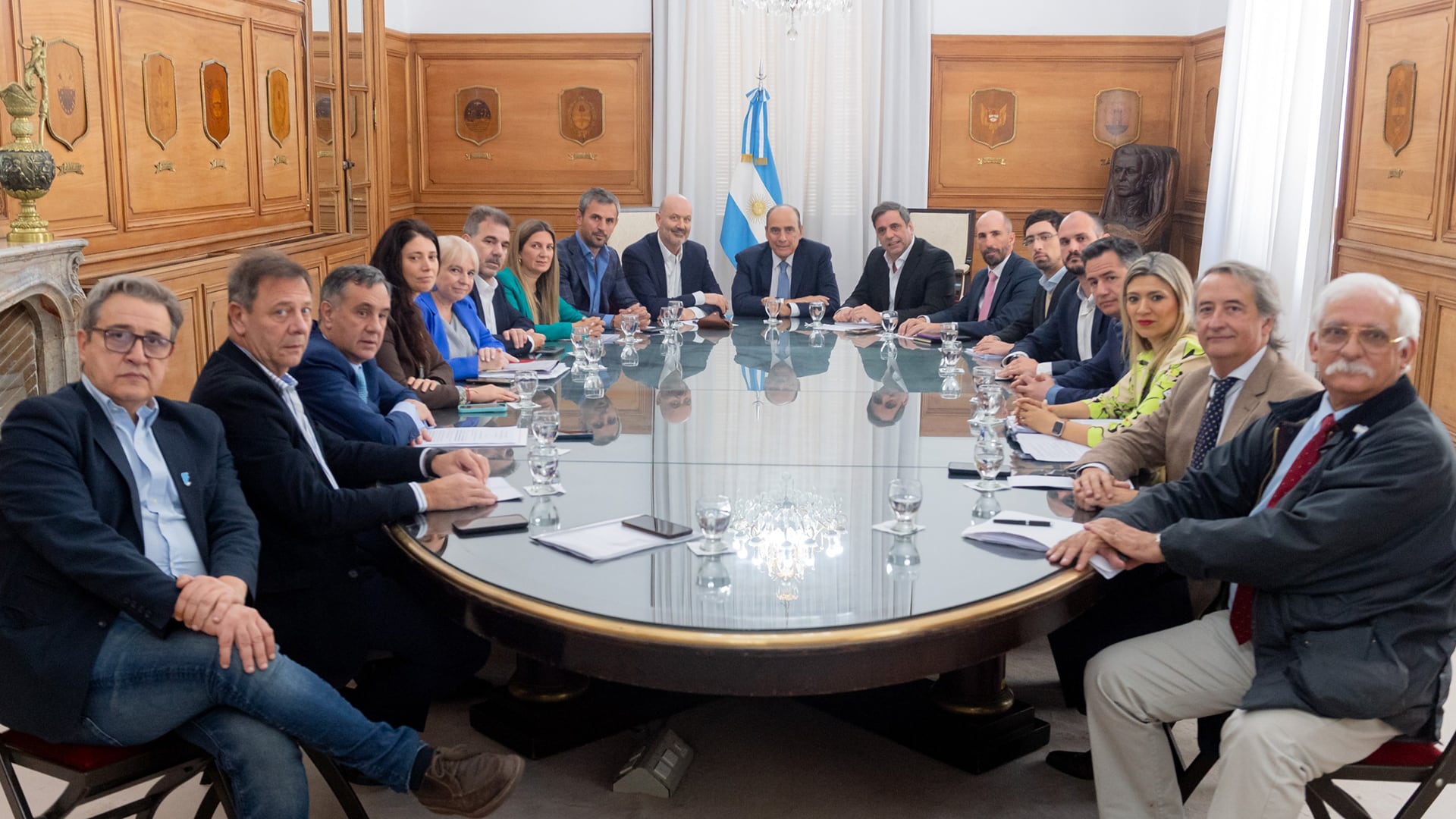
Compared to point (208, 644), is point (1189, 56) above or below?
above

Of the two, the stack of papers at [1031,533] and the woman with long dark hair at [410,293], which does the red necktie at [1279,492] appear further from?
the woman with long dark hair at [410,293]

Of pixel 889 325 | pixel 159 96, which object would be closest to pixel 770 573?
pixel 889 325

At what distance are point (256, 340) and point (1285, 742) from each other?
7.02 ft

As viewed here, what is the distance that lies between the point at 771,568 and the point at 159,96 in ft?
16.6

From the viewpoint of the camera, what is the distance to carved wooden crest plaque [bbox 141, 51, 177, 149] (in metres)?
5.88

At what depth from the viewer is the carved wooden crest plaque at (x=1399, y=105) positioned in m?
5.75

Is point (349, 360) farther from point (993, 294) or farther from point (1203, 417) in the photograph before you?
point (993, 294)

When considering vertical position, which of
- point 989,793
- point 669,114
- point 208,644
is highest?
point 669,114

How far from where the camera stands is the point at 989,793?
2801 millimetres

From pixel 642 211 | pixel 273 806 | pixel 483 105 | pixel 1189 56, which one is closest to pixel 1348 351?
pixel 273 806

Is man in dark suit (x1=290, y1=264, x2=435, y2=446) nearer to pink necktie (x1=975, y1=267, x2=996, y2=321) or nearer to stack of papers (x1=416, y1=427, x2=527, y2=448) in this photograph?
stack of papers (x1=416, y1=427, x2=527, y2=448)

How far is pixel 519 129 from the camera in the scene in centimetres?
874

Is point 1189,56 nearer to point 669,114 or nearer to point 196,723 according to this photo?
point 669,114

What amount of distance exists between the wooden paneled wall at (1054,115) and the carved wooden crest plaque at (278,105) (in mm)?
4224
